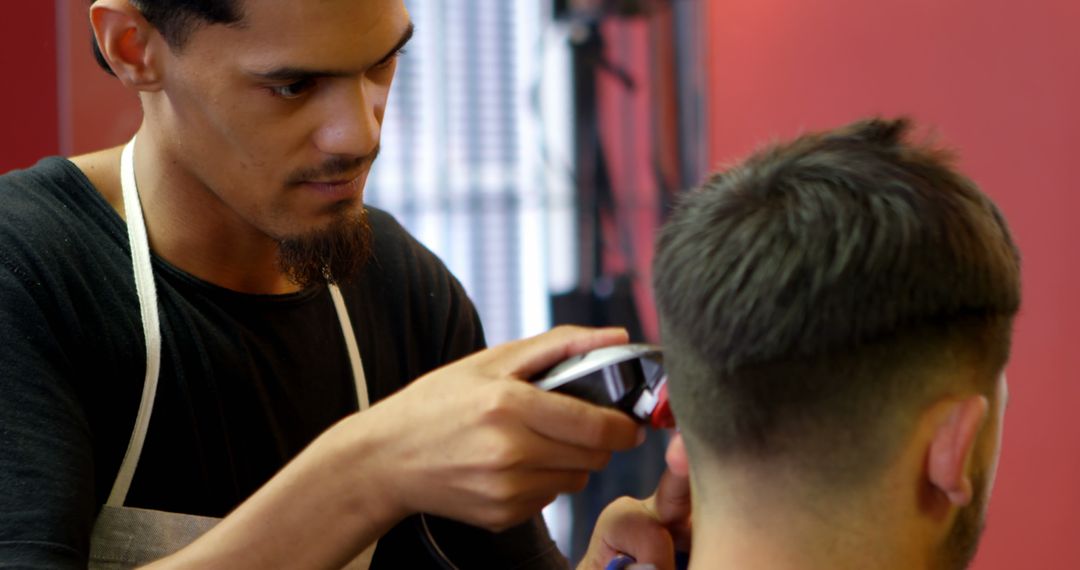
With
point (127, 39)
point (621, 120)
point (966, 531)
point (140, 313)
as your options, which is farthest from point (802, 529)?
point (621, 120)

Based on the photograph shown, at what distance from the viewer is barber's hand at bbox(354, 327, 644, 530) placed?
0.90 m

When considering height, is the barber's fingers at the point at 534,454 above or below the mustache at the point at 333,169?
below

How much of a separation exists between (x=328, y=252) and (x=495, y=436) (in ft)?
1.34

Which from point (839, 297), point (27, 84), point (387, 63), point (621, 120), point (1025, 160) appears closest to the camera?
point (839, 297)

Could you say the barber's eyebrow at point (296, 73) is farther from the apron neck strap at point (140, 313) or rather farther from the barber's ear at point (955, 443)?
the barber's ear at point (955, 443)

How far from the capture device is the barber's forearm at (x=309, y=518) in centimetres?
99

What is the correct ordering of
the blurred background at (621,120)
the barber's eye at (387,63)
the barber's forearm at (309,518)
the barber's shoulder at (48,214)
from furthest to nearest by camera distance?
1. the blurred background at (621,120)
2. the barber's eye at (387,63)
3. the barber's shoulder at (48,214)
4. the barber's forearm at (309,518)

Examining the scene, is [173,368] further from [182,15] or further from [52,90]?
[52,90]

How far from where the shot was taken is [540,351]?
946 mm

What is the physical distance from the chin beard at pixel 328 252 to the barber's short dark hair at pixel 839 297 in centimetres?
43

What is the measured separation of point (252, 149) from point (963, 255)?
718 mm

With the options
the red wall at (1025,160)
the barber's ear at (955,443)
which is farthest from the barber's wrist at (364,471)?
the red wall at (1025,160)

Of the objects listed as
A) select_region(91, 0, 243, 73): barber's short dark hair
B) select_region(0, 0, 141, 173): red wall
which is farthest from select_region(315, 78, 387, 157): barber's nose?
select_region(0, 0, 141, 173): red wall

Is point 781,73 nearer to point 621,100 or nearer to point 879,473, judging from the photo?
point 621,100
